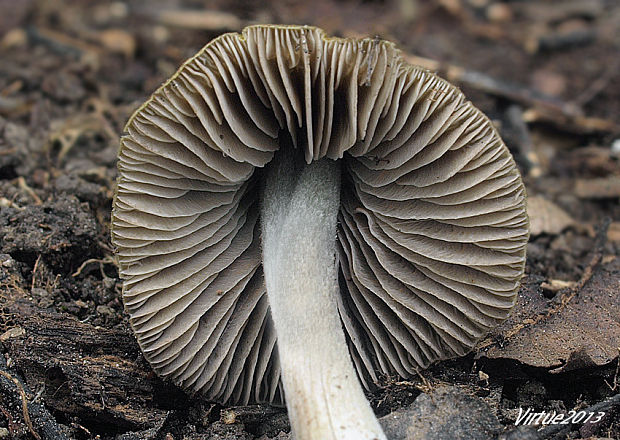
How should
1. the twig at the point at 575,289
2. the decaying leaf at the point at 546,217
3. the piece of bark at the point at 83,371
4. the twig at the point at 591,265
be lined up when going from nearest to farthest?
the piece of bark at the point at 83,371 → the twig at the point at 575,289 → the twig at the point at 591,265 → the decaying leaf at the point at 546,217

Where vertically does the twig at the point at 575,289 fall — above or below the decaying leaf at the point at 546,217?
below

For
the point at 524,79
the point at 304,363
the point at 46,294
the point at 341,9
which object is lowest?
the point at 304,363

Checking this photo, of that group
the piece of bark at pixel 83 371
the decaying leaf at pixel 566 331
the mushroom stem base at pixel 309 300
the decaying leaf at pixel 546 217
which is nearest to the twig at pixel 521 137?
the decaying leaf at pixel 546 217

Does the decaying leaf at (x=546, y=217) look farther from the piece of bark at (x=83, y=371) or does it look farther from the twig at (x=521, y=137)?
the piece of bark at (x=83, y=371)

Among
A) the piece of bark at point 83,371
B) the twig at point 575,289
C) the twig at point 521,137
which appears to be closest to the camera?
the piece of bark at point 83,371

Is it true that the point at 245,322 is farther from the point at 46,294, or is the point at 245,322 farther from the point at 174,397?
the point at 46,294

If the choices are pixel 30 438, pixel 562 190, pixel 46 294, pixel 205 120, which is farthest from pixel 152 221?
pixel 562 190

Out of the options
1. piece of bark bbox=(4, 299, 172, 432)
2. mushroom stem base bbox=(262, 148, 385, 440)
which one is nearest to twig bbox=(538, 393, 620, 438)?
mushroom stem base bbox=(262, 148, 385, 440)

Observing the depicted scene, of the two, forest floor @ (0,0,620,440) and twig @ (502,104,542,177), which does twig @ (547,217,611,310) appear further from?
twig @ (502,104,542,177)
